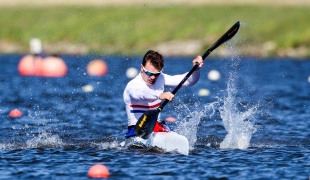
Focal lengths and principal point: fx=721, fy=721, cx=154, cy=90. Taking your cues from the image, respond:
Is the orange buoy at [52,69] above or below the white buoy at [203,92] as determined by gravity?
above

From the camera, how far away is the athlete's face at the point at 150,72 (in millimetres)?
13766

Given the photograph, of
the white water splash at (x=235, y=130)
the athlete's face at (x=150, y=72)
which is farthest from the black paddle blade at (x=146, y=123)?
the white water splash at (x=235, y=130)

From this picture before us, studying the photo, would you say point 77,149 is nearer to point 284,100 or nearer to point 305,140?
point 305,140

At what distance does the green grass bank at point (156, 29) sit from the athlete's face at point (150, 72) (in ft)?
122

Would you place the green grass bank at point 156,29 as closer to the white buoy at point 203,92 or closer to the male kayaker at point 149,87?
the white buoy at point 203,92

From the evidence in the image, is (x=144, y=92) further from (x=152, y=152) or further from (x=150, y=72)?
(x=152, y=152)

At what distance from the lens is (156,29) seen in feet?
197

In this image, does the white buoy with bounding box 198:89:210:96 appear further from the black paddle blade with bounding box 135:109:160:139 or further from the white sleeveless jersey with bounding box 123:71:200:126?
the black paddle blade with bounding box 135:109:160:139

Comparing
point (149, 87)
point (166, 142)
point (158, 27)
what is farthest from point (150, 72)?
point (158, 27)

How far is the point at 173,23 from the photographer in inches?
2382

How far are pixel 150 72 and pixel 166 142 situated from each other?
143 cm

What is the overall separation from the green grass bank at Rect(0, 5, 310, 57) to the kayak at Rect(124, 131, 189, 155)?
122ft

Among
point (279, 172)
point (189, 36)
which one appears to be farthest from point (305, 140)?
point (189, 36)

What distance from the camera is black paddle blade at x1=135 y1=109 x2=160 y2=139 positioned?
13742mm
